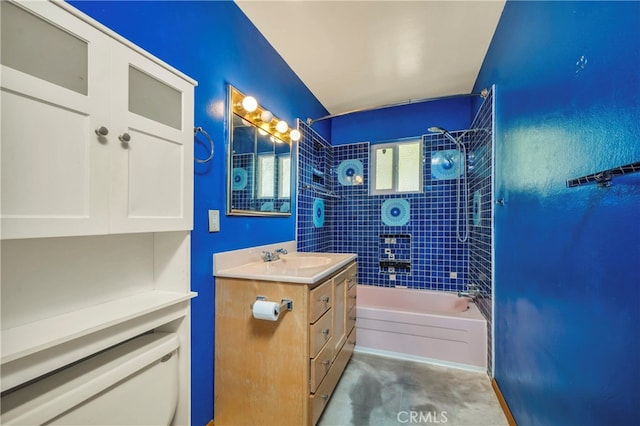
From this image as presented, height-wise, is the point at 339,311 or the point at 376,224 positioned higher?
the point at 376,224

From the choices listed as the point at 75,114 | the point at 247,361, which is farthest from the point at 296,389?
the point at 75,114

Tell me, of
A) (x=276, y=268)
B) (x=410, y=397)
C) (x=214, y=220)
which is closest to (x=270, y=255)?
(x=276, y=268)

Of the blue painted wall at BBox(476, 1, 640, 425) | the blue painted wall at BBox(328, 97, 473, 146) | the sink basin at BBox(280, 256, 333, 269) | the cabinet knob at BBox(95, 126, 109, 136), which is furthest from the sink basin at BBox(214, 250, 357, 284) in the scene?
the blue painted wall at BBox(328, 97, 473, 146)

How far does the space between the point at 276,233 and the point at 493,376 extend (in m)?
1.95

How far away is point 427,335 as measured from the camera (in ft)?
7.22

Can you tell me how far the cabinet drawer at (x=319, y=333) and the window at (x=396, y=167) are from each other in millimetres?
2026

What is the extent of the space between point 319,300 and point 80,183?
1.13 metres

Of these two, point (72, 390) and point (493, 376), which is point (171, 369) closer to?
point (72, 390)

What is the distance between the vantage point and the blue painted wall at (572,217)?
68 centimetres

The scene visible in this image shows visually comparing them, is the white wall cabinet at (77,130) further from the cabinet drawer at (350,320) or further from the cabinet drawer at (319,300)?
the cabinet drawer at (350,320)

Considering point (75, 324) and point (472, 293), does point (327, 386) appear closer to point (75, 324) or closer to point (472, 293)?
point (75, 324)

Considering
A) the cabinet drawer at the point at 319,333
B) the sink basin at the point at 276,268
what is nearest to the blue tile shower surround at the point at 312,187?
the sink basin at the point at 276,268

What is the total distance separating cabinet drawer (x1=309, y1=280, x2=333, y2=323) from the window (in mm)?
1951

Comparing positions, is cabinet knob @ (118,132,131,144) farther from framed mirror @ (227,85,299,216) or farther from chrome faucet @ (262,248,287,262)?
chrome faucet @ (262,248,287,262)
